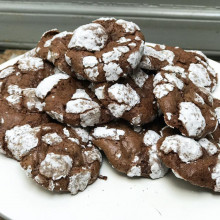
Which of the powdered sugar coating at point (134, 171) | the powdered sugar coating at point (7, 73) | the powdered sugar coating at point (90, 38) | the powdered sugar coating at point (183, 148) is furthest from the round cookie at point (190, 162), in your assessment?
the powdered sugar coating at point (7, 73)

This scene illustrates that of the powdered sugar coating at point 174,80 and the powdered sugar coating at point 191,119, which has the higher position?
the powdered sugar coating at point 174,80

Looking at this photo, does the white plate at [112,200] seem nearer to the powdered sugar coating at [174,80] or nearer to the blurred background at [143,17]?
the powdered sugar coating at [174,80]

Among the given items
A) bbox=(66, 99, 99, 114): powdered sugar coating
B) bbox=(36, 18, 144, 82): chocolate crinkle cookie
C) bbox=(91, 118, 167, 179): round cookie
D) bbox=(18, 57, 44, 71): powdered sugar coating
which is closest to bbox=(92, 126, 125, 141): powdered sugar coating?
bbox=(91, 118, 167, 179): round cookie

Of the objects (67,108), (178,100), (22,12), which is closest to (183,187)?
(178,100)

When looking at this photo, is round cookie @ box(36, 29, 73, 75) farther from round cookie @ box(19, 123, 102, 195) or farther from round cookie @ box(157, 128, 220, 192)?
round cookie @ box(157, 128, 220, 192)

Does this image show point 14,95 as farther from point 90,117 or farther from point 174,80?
point 174,80

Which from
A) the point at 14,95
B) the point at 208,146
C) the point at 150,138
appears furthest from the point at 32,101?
the point at 208,146

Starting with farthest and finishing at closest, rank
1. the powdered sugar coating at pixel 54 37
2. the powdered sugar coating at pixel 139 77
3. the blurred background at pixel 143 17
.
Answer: the blurred background at pixel 143 17 → the powdered sugar coating at pixel 54 37 → the powdered sugar coating at pixel 139 77
